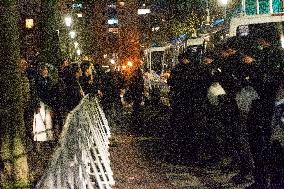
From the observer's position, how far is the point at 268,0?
1315cm

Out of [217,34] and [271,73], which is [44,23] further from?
[271,73]

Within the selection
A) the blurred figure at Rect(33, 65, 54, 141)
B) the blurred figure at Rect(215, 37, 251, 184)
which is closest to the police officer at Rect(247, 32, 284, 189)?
the blurred figure at Rect(215, 37, 251, 184)

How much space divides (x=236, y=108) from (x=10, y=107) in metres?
3.76

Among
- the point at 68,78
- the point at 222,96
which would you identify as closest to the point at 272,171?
the point at 222,96

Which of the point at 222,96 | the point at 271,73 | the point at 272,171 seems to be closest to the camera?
the point at 272,171

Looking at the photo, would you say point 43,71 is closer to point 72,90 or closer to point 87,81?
point 72,90

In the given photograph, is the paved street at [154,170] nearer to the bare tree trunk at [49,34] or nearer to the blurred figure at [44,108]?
the blurred figure at [44,108]

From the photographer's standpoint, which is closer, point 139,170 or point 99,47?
point 139,170

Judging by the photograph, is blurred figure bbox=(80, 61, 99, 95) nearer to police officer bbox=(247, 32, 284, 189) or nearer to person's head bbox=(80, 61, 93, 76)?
person's head bbox=(80, 61, 93, 76)

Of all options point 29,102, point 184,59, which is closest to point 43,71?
point 29,102

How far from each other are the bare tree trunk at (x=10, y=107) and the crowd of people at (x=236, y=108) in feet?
11.0

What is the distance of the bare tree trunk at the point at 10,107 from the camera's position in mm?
8055

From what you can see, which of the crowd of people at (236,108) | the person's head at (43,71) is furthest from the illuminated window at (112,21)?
the crowd of people at (236,108)

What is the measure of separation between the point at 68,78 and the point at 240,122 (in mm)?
5458
